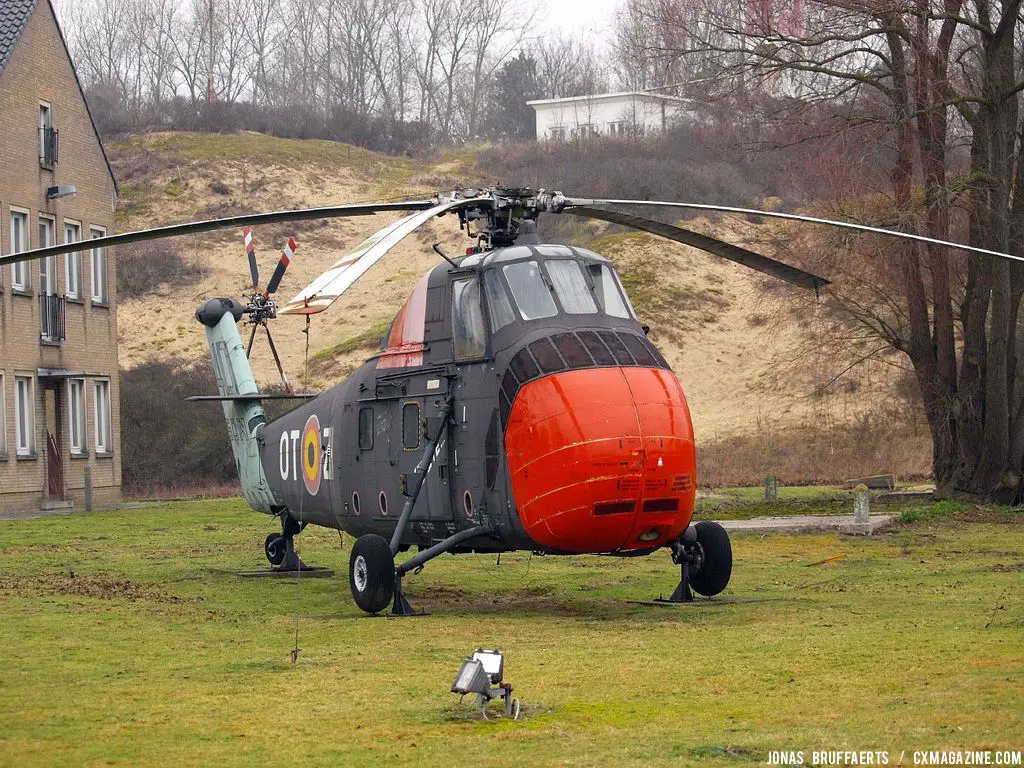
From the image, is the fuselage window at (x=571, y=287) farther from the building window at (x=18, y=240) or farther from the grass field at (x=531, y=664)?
the building window at (x=18, y=240)

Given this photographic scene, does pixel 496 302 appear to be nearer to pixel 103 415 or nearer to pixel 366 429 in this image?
pixel 366 429

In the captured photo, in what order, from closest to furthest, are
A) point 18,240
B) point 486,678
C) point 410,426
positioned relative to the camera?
point 486,678 < point 410,426 < point 18,240

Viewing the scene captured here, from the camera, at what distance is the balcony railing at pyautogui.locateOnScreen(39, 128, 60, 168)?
34.1 metres

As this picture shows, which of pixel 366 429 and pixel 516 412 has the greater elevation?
pixel 516 412

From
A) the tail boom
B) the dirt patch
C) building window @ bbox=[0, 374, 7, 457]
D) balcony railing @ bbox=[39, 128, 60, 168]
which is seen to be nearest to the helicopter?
the dirt patch

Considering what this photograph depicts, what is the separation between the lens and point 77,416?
36.3 metres

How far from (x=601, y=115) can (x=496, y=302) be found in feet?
259

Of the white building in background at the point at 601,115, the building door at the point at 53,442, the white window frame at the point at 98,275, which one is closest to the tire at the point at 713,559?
the building door at the point at 53,442

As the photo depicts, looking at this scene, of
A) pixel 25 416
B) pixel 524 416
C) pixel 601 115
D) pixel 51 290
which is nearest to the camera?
pixel 524 416

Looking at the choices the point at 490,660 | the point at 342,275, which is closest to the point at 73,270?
the point at 342,275

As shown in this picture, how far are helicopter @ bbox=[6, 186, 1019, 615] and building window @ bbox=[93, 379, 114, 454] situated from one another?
74.4 ft

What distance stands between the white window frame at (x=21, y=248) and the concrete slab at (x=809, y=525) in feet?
63.5

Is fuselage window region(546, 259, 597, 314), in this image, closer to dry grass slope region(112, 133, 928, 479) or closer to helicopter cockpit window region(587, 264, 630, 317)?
helicopter cockpit window region(587, 264, 630, 317)

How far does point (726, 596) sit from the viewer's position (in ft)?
48.7
